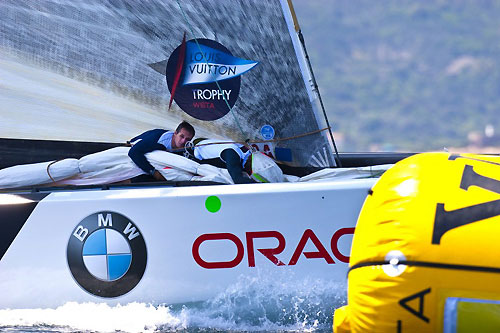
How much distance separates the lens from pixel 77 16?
375 centimetres

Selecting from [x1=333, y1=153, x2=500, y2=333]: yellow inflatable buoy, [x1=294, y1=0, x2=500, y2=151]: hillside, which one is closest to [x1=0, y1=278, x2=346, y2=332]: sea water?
[x1=333, y1=153, x2=500, y2=333]: yellow inflatable buoy

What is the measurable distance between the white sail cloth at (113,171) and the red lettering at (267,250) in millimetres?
424

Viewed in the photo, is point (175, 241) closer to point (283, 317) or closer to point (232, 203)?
point (232, 203)

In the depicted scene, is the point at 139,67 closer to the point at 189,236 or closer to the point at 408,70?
the point at 189,236

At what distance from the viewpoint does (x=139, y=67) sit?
379cm

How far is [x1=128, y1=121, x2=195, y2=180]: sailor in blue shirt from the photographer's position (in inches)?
144

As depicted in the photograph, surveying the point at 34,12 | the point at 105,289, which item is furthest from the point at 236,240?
the point at 34,12

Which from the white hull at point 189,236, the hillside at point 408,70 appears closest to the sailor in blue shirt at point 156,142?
the white hull at point 189,236

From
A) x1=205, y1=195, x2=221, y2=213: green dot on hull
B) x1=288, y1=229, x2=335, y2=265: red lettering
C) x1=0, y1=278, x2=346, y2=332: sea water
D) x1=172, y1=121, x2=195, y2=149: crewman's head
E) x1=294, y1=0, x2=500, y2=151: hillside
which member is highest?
x1=294, y1=0, x2=500, y2=151: hillside

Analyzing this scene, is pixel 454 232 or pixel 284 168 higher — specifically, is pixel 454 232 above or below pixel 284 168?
below

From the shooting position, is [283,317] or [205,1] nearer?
[283,317]

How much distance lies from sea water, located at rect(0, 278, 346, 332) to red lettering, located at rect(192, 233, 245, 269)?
0.09 m

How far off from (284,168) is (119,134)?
84 cm

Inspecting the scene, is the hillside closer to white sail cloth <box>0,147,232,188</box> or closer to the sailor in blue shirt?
the sailor in blue shirt
